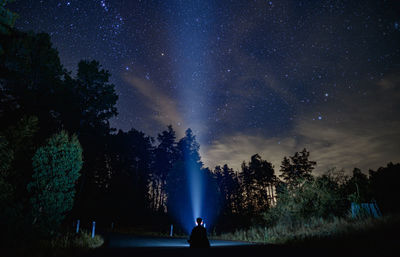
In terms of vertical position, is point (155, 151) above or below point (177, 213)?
above

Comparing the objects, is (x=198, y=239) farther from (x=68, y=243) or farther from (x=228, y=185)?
(x=228, y=185)

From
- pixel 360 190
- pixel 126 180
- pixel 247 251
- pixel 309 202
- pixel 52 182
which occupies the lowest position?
pixel 247 251

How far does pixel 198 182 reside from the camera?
3522 centimetres

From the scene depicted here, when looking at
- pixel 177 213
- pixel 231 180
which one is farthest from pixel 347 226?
pixel 231 180

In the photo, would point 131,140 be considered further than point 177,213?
Yes

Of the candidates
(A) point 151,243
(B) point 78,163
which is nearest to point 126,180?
(B) point 78,163

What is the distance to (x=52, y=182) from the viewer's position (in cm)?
1418

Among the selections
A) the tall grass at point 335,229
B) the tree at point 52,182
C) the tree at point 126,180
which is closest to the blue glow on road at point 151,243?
the tall grass at point 335,229

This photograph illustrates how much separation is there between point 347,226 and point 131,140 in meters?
49.6

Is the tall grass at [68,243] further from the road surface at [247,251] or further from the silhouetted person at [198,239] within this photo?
the silhouetted person at [198,239]

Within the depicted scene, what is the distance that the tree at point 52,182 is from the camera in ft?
45.6

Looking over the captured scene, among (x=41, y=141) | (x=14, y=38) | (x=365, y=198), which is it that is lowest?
(x=365, y=198)

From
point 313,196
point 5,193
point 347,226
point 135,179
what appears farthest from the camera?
point 135,179

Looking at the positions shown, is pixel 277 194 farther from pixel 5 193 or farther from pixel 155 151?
pixel 155 151
